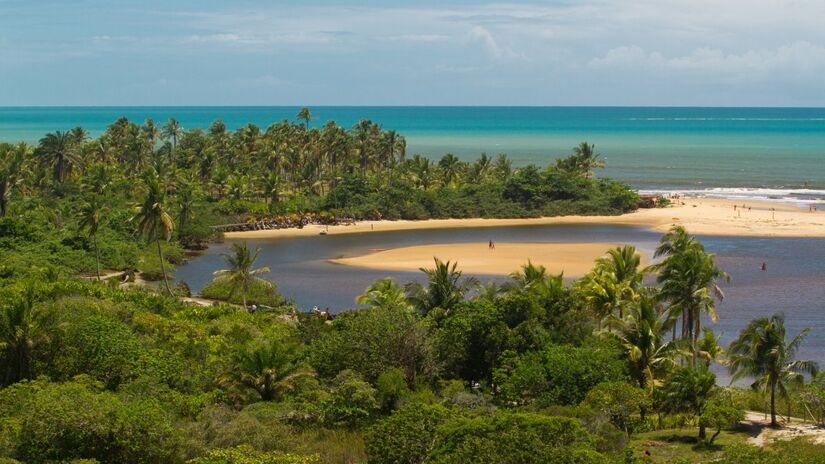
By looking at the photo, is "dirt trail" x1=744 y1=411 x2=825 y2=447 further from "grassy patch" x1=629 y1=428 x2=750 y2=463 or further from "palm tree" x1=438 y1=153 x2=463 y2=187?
"palm tree" x1=438 y1=153 x2=463 y2=187

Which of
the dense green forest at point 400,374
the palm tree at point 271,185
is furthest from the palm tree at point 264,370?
the palm tree at point 271,185

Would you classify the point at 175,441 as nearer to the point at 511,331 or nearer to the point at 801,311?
the point at 511,331

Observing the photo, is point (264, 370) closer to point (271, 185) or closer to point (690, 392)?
point (690, 392)

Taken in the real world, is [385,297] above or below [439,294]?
below

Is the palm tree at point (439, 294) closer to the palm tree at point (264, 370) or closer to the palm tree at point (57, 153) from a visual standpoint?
the palm tree at point (264, 370)

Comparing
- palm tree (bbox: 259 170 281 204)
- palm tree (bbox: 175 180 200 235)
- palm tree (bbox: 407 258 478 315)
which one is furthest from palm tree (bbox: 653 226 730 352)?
palm tree (bbox: 259 170 281 204)

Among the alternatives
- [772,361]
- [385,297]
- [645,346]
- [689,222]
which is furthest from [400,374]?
[689,222]
